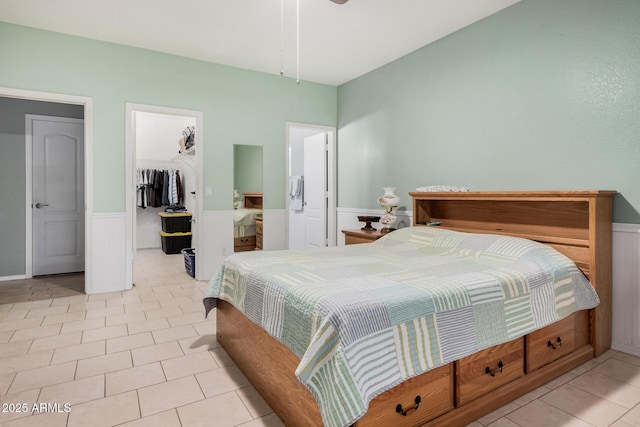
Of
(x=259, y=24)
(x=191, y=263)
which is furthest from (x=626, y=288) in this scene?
(x=191, y=263)

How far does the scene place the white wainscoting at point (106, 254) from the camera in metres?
3.96

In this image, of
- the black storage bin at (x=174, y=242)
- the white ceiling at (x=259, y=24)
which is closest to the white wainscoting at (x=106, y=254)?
the white ceiling at (x=259, y=24)

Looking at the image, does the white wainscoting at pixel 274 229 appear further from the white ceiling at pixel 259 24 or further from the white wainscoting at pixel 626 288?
the white wainscoting at pixel 626 288

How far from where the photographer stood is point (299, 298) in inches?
64.0

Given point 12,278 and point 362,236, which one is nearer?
point 362,236

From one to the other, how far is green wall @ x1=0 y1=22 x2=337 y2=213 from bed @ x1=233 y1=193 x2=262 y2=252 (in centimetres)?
31

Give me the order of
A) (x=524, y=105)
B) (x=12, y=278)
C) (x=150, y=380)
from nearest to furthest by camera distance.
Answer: (x=150, y=380) → (x=524, y=105) → (x=12, y=278)

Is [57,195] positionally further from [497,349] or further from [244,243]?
[497,349]

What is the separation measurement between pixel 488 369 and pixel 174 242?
6039 mm

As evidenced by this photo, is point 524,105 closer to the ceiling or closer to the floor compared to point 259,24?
closer to the floor

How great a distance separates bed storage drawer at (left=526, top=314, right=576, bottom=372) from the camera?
205 centimetres

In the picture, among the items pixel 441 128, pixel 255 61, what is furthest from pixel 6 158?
pixel 441 128

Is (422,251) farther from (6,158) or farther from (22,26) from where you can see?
(6,158)

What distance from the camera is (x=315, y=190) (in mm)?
5824
